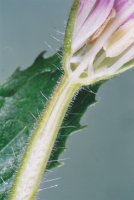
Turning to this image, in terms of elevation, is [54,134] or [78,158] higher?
[54,134]

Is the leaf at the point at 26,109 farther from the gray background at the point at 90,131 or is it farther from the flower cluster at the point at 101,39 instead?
the gray background at the point at 90,131

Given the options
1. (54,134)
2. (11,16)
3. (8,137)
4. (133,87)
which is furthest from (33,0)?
(54,134)

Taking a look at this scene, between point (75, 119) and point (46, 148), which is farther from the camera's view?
point (75, 119)

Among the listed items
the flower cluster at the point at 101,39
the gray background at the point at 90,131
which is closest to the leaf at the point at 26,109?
the flower cluster at the point at 101,39

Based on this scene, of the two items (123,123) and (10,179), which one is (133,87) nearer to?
(123,123)

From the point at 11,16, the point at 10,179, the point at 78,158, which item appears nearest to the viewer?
the point at 10,179
